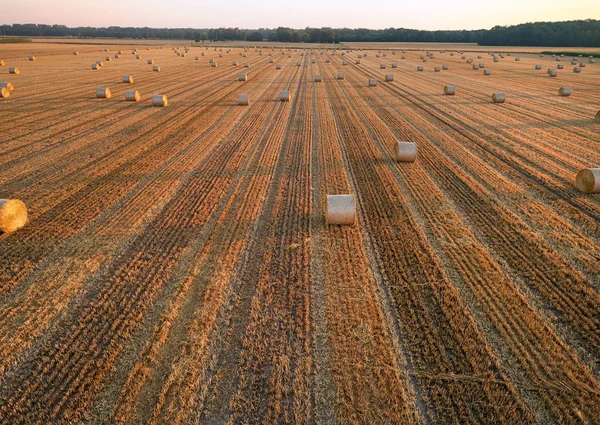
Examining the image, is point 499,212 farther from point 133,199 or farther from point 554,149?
point 133,199

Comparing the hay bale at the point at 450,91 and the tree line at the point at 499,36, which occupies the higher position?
the tree line at the point at 499,36

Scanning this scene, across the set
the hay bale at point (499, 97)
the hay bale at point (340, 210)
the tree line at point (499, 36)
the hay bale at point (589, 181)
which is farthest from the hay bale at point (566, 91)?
the tree line at point (499, 36)

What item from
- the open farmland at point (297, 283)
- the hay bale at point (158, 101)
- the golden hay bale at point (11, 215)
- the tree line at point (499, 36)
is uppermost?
the tree line at point (499, 36)

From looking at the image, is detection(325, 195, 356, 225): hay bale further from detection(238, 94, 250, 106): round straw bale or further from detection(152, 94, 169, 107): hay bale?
detection(152, 94, 169, 107): hay bale

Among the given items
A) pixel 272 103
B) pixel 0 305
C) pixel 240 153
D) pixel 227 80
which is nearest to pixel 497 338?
pixel 0 305

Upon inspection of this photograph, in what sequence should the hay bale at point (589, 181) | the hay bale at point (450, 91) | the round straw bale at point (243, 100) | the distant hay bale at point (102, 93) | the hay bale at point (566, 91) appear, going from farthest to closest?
the hay bale at point (450, 91) → the hay bale at point (566, 91) → the distant hay bale at point (102, 93) → the round straw bale at point (243, 100) → the hay bale at point (589, 181)

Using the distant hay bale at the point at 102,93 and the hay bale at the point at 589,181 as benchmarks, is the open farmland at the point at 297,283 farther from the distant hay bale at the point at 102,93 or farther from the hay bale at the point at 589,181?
the distant hay bale at the point at 102,93
